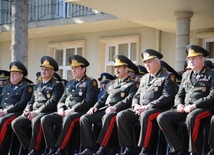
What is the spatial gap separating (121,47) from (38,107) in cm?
669

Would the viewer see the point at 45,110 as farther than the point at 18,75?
No

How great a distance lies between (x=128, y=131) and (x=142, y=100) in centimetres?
55

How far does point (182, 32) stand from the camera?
48.3ft

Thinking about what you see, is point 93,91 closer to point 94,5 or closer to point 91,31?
point 94,5

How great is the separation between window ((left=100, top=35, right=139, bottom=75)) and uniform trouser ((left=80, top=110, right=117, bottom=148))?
22.4ft

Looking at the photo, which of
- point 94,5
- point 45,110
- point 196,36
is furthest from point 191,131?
point 196,36

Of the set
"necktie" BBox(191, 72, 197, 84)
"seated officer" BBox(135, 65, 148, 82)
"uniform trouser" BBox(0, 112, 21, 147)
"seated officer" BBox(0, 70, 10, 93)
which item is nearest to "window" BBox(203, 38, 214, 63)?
"seated officer" BBox(135, 65, 148, 82)

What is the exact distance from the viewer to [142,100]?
11.2 meters

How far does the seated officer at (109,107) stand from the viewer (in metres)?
11.2

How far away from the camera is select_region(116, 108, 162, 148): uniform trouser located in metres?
10.7

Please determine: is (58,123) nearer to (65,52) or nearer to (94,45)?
(94,45)

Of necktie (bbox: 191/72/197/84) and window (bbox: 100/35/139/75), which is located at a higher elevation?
window (bbox: 100/35/139/75)

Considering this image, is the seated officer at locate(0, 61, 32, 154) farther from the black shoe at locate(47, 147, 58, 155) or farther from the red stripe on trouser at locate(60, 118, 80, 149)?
the red stripe on trouser at locate(60, 118, 80, 149)

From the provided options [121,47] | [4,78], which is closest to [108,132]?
[4,78]
